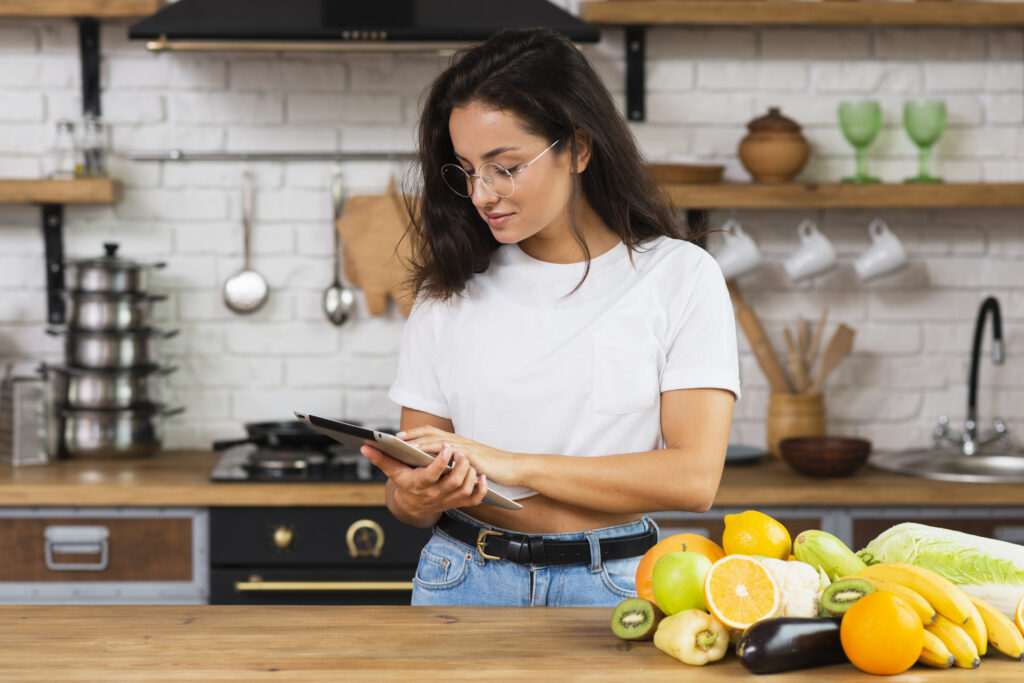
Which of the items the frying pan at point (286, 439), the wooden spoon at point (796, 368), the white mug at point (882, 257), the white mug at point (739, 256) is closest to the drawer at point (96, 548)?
the frying pan at point (286, 439)

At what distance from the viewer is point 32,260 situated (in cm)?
298

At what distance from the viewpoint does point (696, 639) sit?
1118 mm

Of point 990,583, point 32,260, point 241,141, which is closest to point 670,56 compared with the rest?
point 241,141

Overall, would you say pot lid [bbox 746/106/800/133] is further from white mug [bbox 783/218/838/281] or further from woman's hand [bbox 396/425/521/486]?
woman's hand [bbox 396/425/521/486]

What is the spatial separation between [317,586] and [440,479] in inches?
46.4

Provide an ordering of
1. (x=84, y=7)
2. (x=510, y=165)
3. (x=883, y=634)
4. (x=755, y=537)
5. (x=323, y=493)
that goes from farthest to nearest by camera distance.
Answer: (x=84, y=7) → (x=323, y=493) → (x=510, y=165) → (x=755, y=537) → (x=883, y=634)

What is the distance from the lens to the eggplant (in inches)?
42.4

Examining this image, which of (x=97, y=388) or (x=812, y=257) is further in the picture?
(x=812, y=257)

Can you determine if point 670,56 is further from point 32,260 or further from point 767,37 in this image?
point 32,260

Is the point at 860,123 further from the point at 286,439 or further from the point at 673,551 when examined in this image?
the point at 673,551

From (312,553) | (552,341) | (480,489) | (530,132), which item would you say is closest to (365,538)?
(312,553)

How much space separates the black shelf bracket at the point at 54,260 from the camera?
2951 millimetres

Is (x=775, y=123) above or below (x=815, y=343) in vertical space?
above

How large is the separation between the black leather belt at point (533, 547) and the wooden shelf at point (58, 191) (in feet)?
5.61
